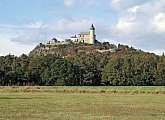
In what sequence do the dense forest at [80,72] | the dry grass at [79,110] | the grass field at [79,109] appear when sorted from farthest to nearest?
the dense forest at [80,72] < the grass field at [79,109] < the dry grass at [79,110]

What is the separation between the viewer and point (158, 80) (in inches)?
5226

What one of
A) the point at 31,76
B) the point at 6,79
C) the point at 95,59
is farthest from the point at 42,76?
the point at 95,59

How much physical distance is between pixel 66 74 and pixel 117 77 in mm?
17247

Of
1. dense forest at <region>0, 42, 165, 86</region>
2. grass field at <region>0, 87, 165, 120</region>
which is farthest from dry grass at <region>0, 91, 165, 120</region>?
dense forest at <region>0, 42, 165, 86</region>

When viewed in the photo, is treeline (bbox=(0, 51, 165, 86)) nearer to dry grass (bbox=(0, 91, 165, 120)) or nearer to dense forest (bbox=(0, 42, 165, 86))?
dense forest (bbox=(0, 42, 165, 86))

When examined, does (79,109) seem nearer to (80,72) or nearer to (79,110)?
(79,110)

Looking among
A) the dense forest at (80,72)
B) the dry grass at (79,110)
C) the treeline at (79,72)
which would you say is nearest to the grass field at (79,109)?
the dry grass at (79,110)

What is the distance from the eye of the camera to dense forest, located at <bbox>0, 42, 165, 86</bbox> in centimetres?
12938

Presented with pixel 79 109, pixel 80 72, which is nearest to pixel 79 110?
pixel 79 109

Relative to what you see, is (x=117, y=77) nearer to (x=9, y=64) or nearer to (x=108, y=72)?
(x=108, y=72)

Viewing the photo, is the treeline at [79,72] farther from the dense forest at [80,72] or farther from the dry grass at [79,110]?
the dry grass at [79,110]

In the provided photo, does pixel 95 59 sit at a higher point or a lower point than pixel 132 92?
higher

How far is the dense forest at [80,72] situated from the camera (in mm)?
129375

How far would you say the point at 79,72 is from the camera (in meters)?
137
